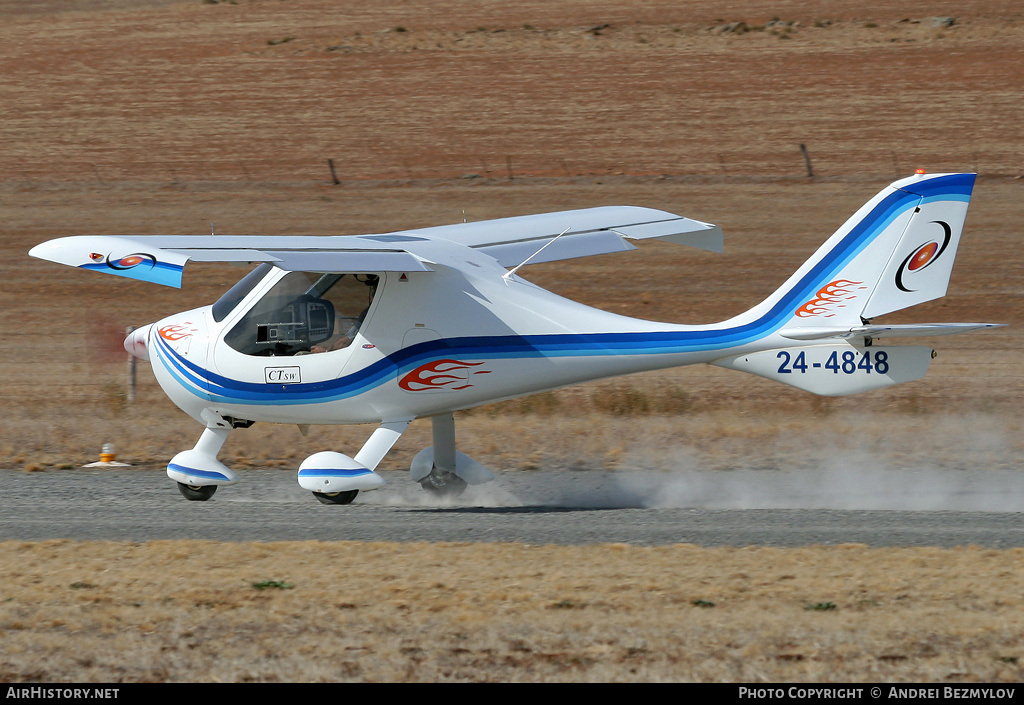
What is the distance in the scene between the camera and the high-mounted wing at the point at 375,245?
10.8 metres

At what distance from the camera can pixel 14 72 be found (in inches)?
1903

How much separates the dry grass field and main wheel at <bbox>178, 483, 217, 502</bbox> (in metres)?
2.30

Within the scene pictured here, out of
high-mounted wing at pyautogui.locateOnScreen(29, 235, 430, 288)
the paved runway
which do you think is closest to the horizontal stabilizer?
the paved runway

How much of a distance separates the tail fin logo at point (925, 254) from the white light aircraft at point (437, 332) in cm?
1

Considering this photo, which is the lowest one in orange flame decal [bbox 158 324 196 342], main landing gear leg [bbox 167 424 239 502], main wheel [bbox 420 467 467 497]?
main wheel [bbox 420 467 467 497]

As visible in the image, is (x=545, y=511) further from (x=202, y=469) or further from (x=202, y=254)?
(x=202, y=254)

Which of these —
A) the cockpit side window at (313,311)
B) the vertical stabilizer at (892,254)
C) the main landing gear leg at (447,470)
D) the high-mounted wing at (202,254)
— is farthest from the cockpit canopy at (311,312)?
the vertical stabilizer at (892,254)

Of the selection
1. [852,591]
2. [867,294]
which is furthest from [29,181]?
[852,591]

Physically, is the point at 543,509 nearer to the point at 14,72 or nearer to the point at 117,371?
the point at 117,371

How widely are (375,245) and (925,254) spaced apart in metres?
5.10

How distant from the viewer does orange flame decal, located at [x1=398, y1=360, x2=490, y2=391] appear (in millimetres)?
12023

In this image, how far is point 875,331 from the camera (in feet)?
36.6

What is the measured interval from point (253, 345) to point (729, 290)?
52.2ft

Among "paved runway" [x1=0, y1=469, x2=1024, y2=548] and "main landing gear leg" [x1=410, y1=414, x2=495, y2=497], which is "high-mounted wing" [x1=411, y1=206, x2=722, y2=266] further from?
"paved runway" [x1=0, y1=469, x2=1024, y2=548]
